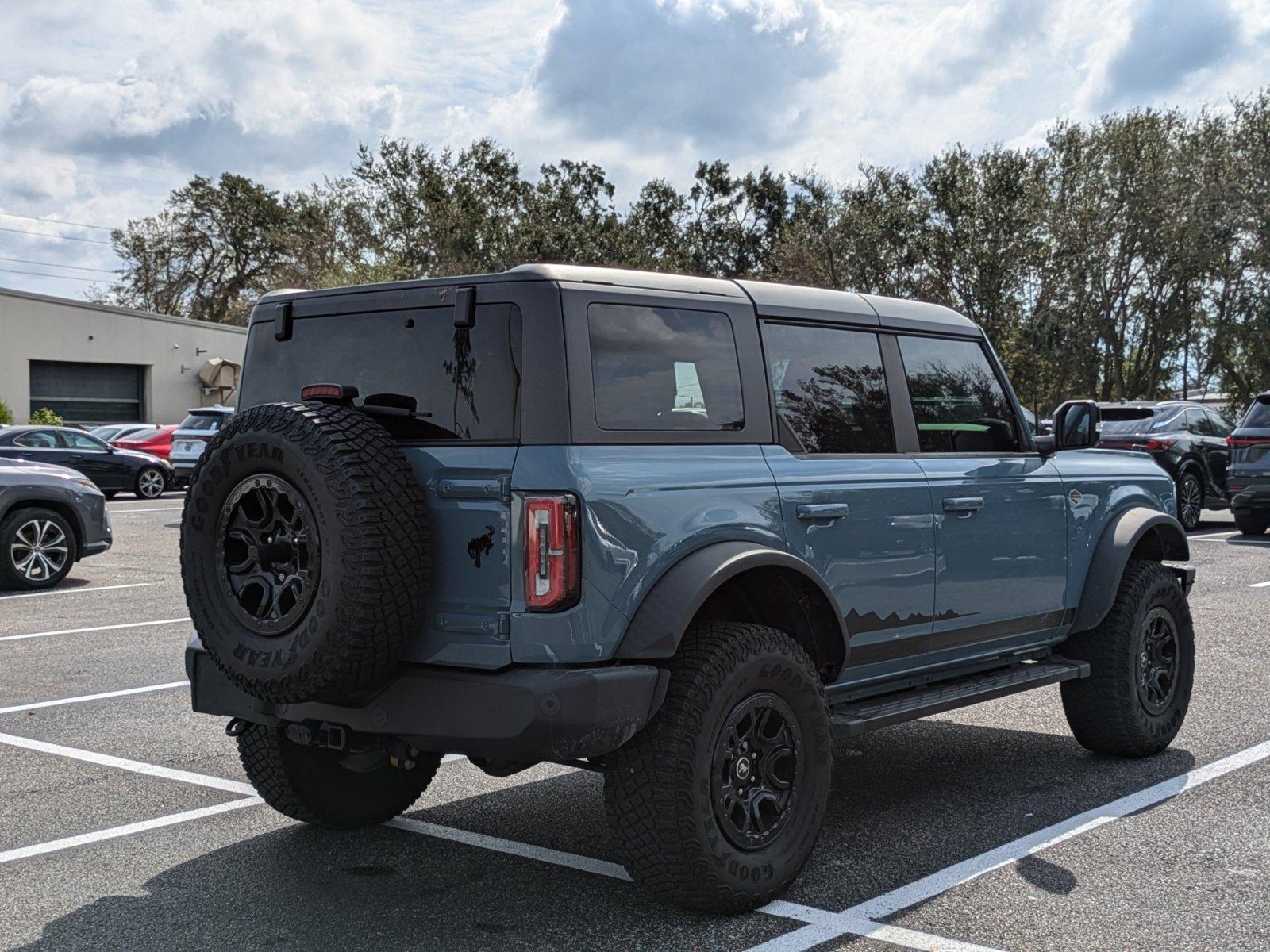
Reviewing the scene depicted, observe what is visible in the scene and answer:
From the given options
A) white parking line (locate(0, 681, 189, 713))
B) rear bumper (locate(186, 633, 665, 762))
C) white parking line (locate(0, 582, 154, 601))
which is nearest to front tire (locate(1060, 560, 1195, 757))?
rear bumper (locate(186, 633, 665, 762))

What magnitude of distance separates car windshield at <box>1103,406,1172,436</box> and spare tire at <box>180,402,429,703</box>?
16.6m

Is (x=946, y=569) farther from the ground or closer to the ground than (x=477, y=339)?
closer to the ground

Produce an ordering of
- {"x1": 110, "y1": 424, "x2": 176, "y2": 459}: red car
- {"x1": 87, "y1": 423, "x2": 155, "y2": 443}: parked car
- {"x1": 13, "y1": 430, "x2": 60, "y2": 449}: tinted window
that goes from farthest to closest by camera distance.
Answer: {"x1": 87, "y1": 423, "x2": 155, "y2": 443}: parked car < {"x1": 110, "y1": 424, "x2": 176, "y2": 459}: red car < {"x1": 13, "y1": 430, "x2": 60, "y2": 449}: tinted window

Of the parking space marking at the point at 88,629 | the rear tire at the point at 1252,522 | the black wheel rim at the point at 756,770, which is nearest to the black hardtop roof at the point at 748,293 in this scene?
the black wheel rim at the point at 756,770

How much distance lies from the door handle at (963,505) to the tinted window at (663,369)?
1.08 m

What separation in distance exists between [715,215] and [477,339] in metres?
52.6

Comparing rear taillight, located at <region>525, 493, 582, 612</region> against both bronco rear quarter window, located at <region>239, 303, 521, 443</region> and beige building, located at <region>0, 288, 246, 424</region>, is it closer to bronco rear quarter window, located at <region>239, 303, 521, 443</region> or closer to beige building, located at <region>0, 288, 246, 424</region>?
bronco rear quarter window, located at <region>239, 303, 521, 443</region>

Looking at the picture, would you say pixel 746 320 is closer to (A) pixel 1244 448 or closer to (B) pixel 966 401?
(B) pixel 966 401

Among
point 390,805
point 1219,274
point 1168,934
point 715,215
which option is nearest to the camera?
point 1168,934

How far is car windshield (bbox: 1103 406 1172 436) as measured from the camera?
18.9m

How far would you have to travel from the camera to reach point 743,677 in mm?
4117

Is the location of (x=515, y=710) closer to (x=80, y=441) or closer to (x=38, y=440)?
(x=38, y=440)

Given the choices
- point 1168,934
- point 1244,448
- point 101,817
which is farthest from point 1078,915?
point 1244,448

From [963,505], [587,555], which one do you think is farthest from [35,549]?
[587,555]
